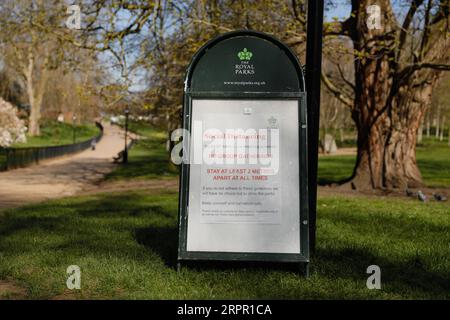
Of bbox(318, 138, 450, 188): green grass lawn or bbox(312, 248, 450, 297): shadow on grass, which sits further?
bbox(318, 138, 450, 188): green grass lawn

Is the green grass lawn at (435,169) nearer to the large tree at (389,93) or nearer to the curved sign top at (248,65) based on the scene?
the large tree at (389,93)

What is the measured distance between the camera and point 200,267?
20.4 feet

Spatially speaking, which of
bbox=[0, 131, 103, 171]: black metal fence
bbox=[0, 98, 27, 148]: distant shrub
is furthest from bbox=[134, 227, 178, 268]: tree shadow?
bbox=[0, 98, 27, 148]: distant shrub

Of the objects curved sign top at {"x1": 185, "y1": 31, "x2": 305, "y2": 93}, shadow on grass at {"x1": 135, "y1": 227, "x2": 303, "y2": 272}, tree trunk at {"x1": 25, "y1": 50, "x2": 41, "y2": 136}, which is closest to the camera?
curved sign top at {"x1": 185, "y1": 31, "x2": 305, "y2": 93}

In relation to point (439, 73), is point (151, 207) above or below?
below

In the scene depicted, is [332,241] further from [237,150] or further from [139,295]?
[139,295]

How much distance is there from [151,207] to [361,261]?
6.54m

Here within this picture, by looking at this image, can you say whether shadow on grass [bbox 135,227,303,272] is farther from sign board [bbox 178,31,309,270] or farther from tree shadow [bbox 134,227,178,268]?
sign board [bbox 178,31,309,270]

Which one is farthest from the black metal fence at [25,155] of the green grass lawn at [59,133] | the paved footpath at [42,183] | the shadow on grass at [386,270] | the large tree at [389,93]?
the shadow on grass at [386,270]

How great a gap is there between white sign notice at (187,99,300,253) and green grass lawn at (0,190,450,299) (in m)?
0.39

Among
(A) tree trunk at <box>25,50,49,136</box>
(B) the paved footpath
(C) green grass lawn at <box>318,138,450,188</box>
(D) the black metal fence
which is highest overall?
(A) tree trunk at <box>25,50,49,136</box>

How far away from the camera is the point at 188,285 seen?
5.49 m

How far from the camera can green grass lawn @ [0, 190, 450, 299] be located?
5.36 m

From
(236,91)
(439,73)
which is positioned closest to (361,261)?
(236,91)
